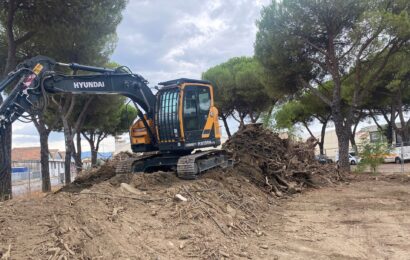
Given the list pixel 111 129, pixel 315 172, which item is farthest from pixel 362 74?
pixel 111 129

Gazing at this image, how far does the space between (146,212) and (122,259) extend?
1.91 m

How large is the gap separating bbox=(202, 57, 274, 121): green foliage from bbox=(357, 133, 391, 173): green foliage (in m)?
11.0

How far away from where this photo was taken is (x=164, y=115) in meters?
10.9

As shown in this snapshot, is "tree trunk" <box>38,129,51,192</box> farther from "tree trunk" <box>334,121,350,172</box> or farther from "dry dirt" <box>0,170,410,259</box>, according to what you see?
"tree trunk" <box>334,121,350,172</box>

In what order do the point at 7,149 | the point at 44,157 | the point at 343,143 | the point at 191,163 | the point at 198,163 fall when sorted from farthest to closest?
the point at 343,143, the point at 44,157, the point at 198,163, the point at 191,163, the point at 7,149

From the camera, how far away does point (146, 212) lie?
706 cm

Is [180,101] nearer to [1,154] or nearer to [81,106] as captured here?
[1,154]

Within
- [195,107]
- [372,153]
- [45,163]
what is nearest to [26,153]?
[45,163]

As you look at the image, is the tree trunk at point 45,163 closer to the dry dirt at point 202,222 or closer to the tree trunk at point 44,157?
the tree trunk at point 44,157

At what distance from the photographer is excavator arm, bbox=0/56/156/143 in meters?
8.22

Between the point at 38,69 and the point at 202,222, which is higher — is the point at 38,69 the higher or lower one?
the higher one

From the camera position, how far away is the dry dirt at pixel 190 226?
5.44 meters

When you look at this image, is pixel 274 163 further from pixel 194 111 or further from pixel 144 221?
pixel 144 221

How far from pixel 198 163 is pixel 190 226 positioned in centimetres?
427
